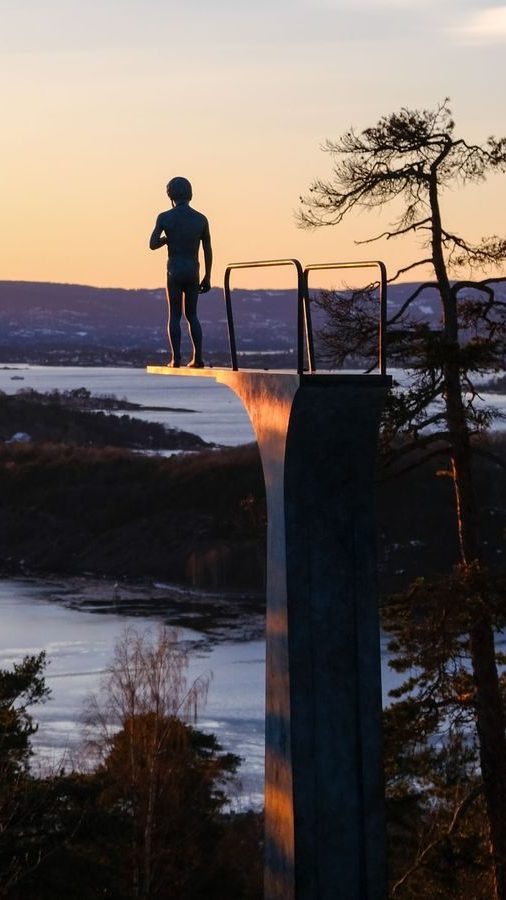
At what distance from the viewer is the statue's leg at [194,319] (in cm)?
1070

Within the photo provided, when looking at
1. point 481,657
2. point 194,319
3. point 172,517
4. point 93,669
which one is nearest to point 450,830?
point 481,657

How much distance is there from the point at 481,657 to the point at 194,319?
4982 millimetres

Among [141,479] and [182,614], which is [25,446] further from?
[182,614]

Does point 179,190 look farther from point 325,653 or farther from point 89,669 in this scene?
point 89,669

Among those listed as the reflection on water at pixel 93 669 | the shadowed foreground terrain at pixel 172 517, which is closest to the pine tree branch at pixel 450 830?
the reflection on water at pixel 93 669

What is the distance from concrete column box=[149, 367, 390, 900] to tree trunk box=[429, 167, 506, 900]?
5.68 metres

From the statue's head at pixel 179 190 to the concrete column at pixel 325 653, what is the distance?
2.09 m

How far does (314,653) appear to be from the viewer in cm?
862

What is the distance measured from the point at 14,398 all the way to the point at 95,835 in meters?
106

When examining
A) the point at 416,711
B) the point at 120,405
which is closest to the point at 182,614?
the point at 416,711

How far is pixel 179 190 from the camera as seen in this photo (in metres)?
10.4

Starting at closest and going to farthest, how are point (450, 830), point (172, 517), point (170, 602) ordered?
point (450, 830) < point (170, 602) < point (172, 517)

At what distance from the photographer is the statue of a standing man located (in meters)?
10.4

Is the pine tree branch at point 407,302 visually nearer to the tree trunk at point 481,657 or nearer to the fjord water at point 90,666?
the tree trunk at point 481,657
